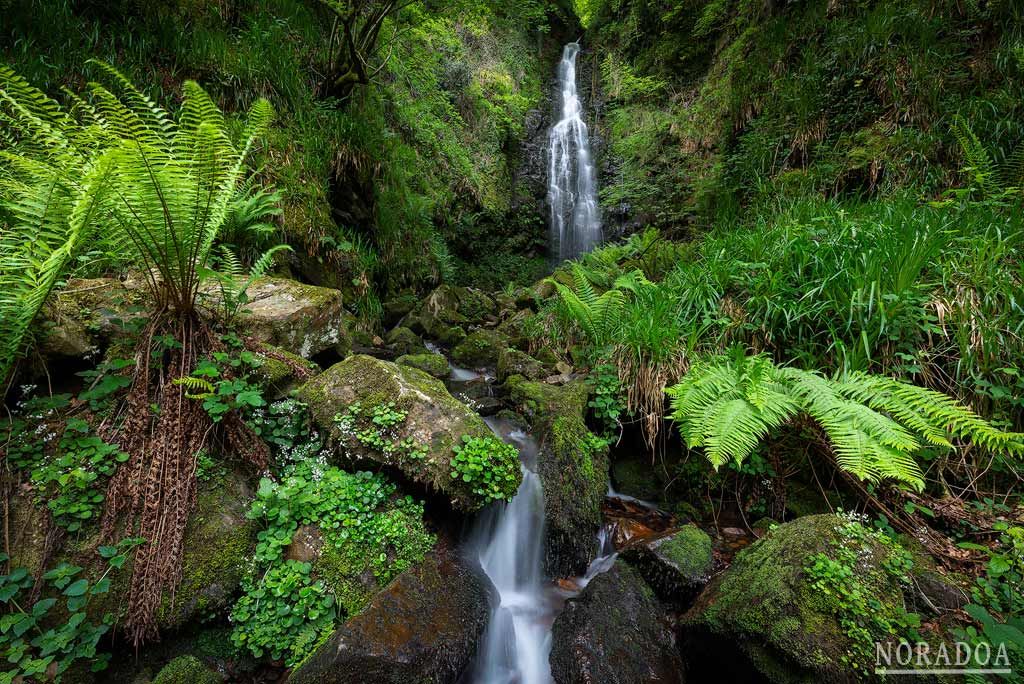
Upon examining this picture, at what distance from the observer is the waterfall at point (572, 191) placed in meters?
10.4

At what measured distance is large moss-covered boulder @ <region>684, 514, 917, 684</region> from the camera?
5.69 feet

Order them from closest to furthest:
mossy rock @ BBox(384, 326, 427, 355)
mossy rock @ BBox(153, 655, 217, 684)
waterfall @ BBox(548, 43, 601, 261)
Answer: mossy rock @ BBox(153, 655, 217, 684) < mossy rock @ BBox(384, 326, 427, 355) < waterfall @ BBox(548, 43, 601, 261)

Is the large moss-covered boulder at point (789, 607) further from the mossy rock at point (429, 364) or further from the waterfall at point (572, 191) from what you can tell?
the waterfall at point (572, 191)

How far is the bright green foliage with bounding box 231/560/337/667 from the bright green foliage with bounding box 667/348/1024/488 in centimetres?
200

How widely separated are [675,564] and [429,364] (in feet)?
9.48

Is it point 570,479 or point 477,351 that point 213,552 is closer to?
point 570,479

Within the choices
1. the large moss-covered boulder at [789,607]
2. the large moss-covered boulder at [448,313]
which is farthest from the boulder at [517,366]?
the large moss-covered boulder at [789,607]

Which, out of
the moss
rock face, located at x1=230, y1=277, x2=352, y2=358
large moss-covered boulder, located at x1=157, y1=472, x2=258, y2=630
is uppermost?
rock face, located at x1=230, y1=277, x2=352, y2=358

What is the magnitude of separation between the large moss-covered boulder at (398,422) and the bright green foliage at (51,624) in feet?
3.38

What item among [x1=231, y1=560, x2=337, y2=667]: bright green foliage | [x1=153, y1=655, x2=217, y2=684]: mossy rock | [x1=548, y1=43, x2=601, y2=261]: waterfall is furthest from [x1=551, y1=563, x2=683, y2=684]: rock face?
[x1=548, y1=43, x2=601, y2=261]: waterfall

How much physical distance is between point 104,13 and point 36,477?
180 inches

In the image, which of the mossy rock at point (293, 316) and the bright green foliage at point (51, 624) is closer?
the bright green foliage at point (51, 624)

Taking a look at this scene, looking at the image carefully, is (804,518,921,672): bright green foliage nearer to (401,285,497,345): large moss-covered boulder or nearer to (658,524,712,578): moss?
(658,524,712,578): moss

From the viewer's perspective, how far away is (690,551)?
8.02 feet
